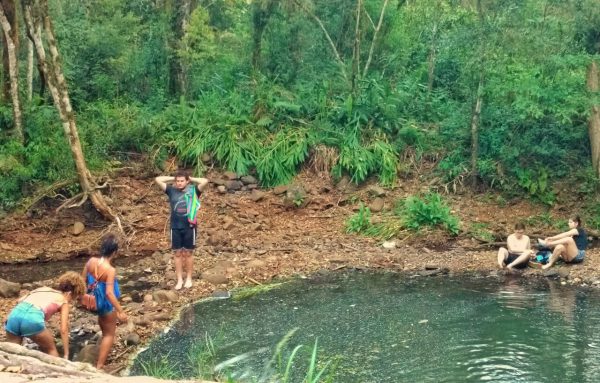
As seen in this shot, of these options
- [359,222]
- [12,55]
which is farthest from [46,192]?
[359,222]

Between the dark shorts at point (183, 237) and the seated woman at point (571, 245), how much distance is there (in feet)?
18.2

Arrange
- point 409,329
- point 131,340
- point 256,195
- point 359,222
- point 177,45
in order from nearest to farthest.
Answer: point 131,340
point 409,329
point 359,222
point 256,195
point 177,45

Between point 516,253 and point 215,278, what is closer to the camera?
point 215,278

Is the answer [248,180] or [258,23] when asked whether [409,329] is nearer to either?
[248,180]

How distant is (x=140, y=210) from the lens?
13930 mm

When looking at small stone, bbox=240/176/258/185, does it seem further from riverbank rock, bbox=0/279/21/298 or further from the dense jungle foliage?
riverbank rock, bbox=0/279/21/298

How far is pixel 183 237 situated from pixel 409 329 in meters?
3.36

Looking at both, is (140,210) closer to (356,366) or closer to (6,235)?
(6,235)

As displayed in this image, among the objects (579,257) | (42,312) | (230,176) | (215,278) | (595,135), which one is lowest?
(215,278)

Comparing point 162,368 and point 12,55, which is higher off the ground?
point 12,55

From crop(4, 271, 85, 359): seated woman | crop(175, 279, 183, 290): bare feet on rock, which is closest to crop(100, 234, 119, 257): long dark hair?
crop(4, 271, 85, 359): seated woman

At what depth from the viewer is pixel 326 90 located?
16047 millimetres

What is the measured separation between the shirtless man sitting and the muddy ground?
8.7 inches

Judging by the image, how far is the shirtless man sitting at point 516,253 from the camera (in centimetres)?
1119
